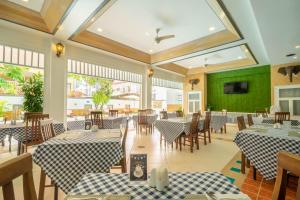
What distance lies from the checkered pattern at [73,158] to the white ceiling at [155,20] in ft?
10.9

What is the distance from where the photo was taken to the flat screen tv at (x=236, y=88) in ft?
28.6

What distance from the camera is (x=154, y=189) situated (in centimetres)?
95

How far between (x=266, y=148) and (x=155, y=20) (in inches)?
155

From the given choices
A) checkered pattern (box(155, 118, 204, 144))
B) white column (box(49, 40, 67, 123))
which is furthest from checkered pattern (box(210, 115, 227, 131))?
white column (box(49, 40, 67, 123))

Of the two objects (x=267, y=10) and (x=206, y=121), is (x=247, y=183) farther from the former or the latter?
(x=267, y=10)

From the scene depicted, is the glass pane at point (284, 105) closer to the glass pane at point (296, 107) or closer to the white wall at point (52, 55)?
the glass pane at point (296, 107)

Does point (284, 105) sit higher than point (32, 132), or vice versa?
point (284, 105)

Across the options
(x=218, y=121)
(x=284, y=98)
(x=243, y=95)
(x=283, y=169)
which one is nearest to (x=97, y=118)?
(x=283, y=169)

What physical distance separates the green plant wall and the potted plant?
884 centimetres

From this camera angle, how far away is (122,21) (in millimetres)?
4570

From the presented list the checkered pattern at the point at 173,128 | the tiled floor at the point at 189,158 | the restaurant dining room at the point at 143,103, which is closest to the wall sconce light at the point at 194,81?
the restaurant dining room at the point at 143,103

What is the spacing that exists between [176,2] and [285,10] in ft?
7.05

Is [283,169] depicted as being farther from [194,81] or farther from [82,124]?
[194,81]

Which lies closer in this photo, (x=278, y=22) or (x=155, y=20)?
(x=278, y=22)
